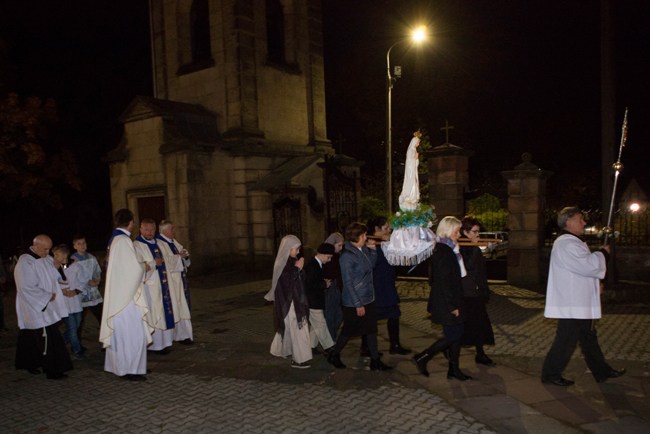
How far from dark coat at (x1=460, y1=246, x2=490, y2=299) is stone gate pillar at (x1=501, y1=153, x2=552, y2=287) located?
6109 mm

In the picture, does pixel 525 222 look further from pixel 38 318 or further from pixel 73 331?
pixel 38 318

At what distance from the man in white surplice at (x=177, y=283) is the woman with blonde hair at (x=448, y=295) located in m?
3.83

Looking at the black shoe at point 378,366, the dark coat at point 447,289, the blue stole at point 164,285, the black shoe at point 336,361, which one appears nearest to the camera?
the dark coat at point 447,289

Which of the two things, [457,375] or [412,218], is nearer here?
[457,375]

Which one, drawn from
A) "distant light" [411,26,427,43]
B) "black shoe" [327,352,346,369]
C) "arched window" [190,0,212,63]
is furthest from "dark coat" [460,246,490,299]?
"arched window" [190,0,212,63]

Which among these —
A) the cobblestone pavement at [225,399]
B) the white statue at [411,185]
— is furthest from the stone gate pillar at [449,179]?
the cobblestone pavement at [225,399]

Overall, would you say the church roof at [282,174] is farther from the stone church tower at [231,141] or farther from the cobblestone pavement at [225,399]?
the cobblestone pavement at [225,399]

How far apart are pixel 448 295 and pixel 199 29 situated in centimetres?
1627

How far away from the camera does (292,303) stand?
683 cm

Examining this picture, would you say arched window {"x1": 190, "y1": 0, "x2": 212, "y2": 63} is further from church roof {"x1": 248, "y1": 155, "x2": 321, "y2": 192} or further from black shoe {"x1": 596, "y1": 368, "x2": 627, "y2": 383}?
black shoe {"x1": 596, "y1": 368, "x2": 627, "y2": 383}

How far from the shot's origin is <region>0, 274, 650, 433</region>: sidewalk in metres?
5.02

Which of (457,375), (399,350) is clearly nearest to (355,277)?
(399,350)

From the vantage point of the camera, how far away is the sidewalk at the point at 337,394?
198 inches

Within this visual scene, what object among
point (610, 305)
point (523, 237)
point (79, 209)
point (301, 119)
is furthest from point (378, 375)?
point (79, 209)
